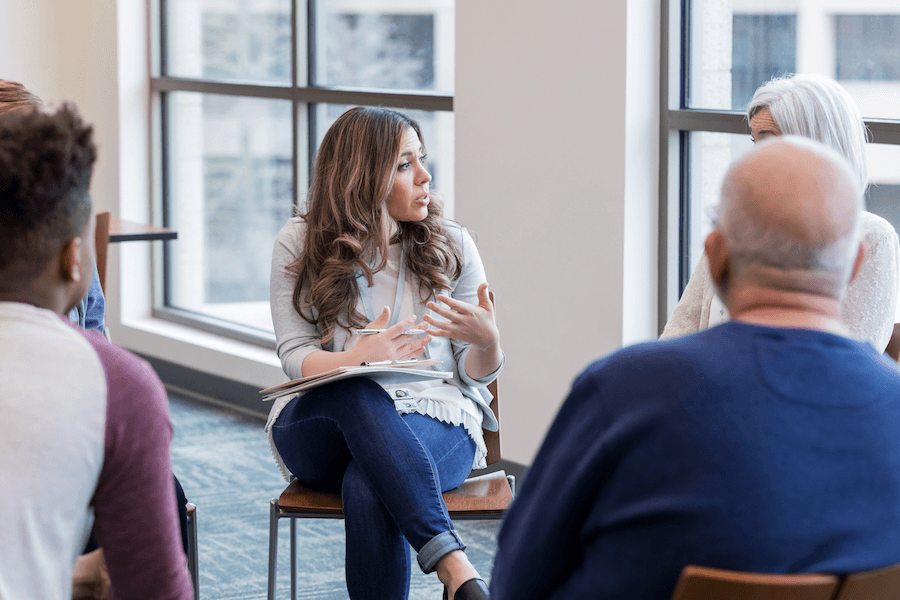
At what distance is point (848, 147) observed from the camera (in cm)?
192

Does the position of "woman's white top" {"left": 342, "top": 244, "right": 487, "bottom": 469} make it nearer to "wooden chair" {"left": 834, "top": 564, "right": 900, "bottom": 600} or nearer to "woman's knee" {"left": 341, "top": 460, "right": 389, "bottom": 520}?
"woman's knee" {"left": 341, "top": 460, "right": 389, "bottom": 520}

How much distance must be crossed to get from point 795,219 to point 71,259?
0.74 m

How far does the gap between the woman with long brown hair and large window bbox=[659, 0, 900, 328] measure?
2.95 ft

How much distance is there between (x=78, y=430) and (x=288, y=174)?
369 centimetres

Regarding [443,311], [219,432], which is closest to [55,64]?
[219,432]

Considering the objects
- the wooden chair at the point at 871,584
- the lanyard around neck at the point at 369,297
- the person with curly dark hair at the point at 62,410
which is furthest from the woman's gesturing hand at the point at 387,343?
the wooden chair at the point at 871,584

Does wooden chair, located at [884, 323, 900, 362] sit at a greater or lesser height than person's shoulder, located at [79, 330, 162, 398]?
lesser

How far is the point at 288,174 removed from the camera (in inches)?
181

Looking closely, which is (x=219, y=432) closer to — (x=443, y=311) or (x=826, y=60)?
(x=443, y=311)

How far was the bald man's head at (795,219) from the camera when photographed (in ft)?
3.26

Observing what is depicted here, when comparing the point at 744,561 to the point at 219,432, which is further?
the point at 219,432

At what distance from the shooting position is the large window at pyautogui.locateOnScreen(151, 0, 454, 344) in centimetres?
394

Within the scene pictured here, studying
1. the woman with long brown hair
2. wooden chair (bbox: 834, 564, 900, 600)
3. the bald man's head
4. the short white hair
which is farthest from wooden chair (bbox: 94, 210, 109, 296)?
wooden chair (bbox: 834, 564, 900, 600)

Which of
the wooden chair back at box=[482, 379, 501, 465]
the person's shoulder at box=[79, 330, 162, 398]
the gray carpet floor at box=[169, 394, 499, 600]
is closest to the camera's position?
the person's shoulder at box=[79, 330, 162, 398]
